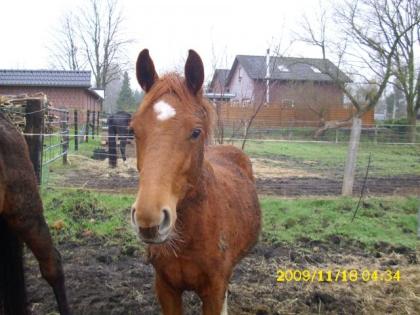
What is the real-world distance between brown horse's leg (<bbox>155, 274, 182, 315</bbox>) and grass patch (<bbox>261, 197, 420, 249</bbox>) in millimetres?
2777

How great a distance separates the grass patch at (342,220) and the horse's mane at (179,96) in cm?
332

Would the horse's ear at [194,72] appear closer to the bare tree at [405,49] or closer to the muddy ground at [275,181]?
the muddy ground at [275,181]

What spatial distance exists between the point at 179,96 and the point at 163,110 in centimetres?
14

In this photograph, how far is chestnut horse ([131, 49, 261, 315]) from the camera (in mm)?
1739

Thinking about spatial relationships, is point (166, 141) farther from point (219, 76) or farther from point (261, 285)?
point (219, 76)

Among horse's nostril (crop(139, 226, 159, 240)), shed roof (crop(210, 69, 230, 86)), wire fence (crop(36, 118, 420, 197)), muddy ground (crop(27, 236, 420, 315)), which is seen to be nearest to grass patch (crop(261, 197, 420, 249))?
muddy ground (crop(27, 236, 420, 315))

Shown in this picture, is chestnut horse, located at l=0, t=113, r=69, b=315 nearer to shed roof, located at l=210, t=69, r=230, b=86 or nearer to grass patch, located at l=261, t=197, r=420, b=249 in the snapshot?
grass patch, located at l=261, t=197, r=420, b=249

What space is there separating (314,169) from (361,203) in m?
4.86

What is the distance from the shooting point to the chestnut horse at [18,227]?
278cm

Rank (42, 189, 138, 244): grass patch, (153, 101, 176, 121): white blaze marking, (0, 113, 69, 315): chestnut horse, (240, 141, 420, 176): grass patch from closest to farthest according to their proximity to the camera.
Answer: (153, 101, 176, 121): white blaze marking < (0, 113, 69, 315): chestnut horse < (42, 189, 138, 244): grass patch < (240, 141, 420, 176): grass patch

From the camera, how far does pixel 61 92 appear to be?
24.6 metres

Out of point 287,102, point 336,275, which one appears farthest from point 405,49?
point 336,275

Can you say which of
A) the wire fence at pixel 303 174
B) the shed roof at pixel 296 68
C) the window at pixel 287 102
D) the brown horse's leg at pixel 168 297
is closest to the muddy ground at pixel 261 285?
the brown horse's leg at pixel 168 297

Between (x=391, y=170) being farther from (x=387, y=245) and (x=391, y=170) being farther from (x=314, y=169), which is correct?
(x=387, y=245)
